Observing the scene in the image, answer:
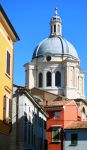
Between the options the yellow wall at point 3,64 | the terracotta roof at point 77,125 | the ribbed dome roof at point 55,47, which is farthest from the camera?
the ribbed dome roof at point 55,47

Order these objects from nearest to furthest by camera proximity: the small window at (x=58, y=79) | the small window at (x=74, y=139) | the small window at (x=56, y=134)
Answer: the small window at (x=74, y=139), the small window at (x=56, y=134), the small window at (x=58, y=79)

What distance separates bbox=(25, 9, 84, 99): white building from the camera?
3499 inches

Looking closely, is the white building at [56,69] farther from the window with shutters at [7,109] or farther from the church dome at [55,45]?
the window with shutters at [7,109]

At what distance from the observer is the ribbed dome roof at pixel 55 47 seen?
305 feet

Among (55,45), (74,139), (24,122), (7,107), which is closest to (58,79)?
(55,45)

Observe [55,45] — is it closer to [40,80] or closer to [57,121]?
[40,80]

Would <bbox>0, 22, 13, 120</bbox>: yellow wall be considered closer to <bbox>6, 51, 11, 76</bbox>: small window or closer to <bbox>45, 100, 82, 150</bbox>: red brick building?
<bbox>6, 51, 11, 76</bbox>: small window

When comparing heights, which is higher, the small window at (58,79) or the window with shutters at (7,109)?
the small window at (58,79)

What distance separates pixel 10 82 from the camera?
82.4ft

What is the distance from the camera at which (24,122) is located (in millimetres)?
42312

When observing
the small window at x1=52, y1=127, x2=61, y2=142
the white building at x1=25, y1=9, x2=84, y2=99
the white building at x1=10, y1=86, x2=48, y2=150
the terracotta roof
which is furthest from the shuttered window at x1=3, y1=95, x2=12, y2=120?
the white building at x1=25, y1=9, x2=84, y2=99

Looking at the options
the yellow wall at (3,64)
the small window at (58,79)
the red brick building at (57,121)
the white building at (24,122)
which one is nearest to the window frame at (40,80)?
the small window at (58,79)

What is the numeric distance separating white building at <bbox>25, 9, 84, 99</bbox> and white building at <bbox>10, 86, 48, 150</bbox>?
37633 millimetres

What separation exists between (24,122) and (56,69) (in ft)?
159
